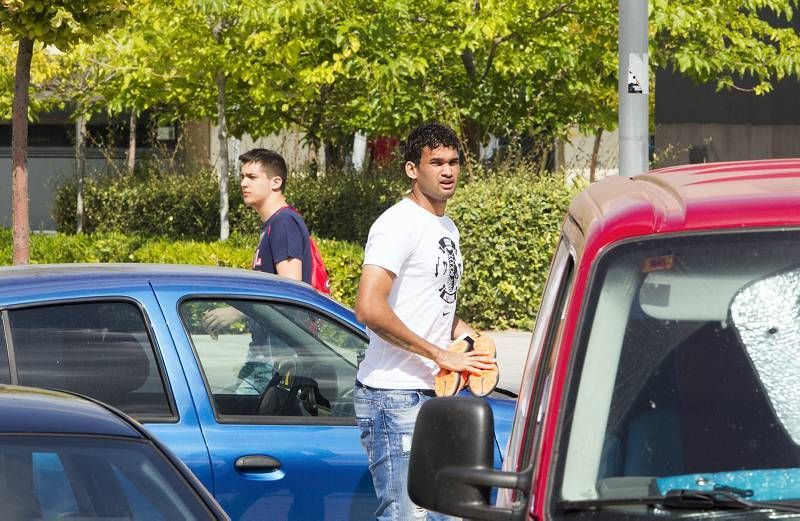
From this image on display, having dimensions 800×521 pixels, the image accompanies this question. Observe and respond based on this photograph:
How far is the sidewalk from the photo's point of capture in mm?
11180

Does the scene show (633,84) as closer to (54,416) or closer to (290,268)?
(290,268)

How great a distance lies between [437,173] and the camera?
4.99 meters

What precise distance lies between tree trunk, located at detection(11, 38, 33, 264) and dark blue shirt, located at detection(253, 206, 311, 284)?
5.39 m

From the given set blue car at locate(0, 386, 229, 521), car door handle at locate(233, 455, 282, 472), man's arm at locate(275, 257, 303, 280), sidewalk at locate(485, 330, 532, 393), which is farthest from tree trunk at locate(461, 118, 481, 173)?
blue car at locate(0, 386, 229, 521)

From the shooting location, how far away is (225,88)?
52.1 feet

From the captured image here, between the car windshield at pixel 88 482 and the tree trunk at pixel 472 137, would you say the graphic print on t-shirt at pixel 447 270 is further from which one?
the tree trunk at pixel 472 137

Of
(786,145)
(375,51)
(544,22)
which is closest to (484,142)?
(544,22)

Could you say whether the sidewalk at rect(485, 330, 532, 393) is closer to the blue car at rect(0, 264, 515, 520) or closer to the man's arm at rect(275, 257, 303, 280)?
the man's arm at rect(275, 257, 303, 280)

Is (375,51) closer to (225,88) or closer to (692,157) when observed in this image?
(225,88)

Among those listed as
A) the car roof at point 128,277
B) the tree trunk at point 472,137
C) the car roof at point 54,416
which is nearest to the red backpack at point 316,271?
the car roof at point 128,277

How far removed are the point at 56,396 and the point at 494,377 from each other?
160 cm

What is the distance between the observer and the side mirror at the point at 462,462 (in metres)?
2.52

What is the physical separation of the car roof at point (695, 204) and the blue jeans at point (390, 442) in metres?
1.65

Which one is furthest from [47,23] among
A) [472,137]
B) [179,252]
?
[472,137]
